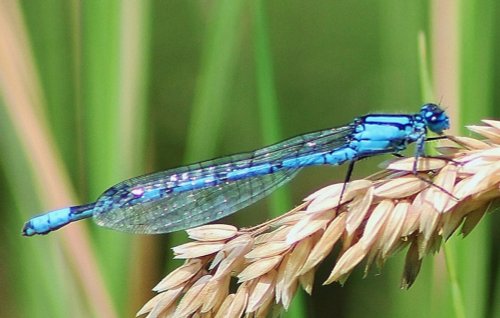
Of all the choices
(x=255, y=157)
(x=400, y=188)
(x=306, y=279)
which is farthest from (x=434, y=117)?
(x=306, y=279)

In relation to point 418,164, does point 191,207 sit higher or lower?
lower

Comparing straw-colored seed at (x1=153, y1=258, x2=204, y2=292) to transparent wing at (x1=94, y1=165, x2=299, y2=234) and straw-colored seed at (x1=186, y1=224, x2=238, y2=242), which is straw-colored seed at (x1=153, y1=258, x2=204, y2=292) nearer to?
straw-colored seed at (x1=186, y1=224, x2=238, y2=242)

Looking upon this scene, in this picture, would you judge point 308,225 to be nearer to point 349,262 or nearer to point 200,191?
point 349,262

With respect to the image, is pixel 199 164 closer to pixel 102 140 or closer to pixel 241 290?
pixel 102 140

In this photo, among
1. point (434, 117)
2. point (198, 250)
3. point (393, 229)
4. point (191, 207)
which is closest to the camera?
point (393, 229)

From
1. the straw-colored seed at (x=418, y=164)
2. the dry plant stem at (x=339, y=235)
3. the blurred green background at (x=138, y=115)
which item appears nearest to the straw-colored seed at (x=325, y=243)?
the dry plant stem at (x=339, y=235)

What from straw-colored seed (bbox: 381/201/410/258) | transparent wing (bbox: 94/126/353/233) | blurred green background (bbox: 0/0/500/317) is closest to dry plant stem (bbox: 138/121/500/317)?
straw-colored seed (bbox: 381/201/410/258)

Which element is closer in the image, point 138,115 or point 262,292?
point 262,292

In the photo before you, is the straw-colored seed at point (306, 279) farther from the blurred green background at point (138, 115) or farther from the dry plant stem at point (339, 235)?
the blurred green background at point (138, 115)
